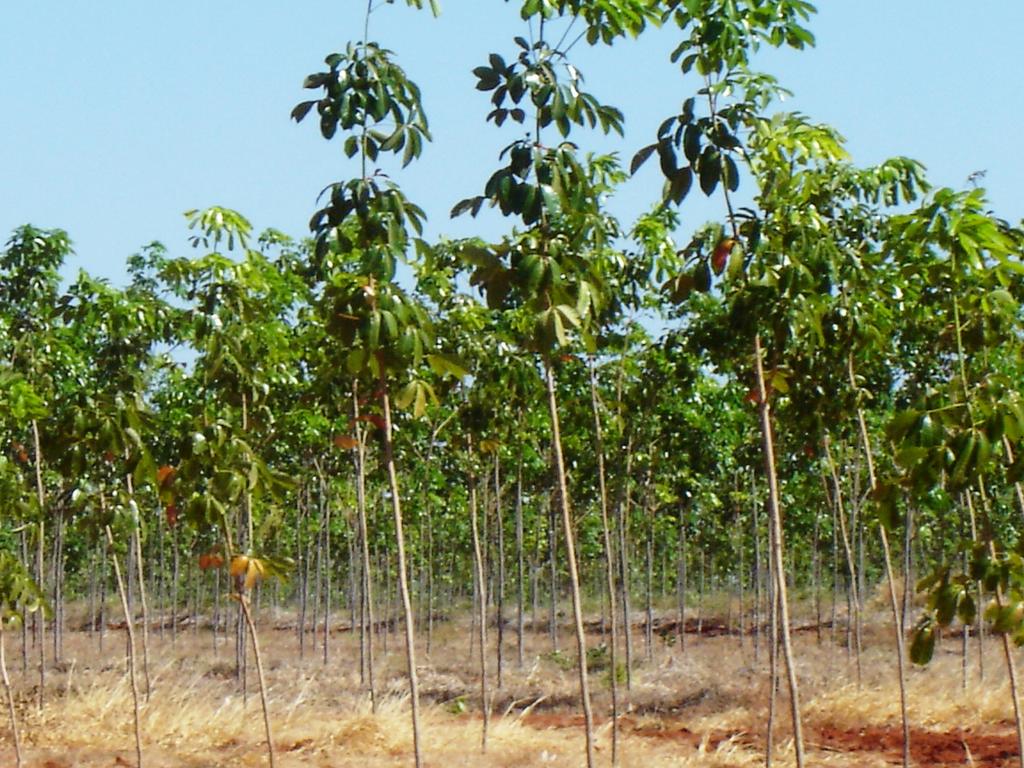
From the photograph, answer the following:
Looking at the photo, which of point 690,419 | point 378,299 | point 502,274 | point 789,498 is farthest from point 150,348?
point 789,498

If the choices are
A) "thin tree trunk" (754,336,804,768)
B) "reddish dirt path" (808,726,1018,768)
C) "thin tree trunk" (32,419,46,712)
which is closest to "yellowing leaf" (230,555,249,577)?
"thin tree trunk" (32,419,46,712)

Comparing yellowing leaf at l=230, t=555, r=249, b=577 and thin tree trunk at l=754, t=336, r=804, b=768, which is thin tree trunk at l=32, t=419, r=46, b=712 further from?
thin tree trunk at l=754, t=336, r=804, b=768

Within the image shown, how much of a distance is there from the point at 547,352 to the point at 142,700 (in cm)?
840

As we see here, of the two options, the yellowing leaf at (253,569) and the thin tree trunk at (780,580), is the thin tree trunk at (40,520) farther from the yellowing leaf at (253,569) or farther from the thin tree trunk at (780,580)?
the thin tree trunk at (780,580)

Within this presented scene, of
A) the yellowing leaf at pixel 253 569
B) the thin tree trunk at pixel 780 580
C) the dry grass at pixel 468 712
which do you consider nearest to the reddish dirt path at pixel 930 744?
the dry grass at pixel 468 712

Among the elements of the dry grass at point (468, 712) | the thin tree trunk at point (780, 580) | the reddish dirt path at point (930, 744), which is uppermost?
the thin tree trunk at point (780, 580)

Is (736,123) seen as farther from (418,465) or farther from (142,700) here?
(418,465)

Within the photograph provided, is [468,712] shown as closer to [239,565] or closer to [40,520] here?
[40,520]

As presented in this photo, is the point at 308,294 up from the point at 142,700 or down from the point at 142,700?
up

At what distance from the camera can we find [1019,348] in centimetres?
725

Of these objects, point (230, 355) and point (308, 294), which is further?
point (308, 294)

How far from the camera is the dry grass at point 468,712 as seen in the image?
37.7 ft

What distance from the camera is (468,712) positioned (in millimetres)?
16125

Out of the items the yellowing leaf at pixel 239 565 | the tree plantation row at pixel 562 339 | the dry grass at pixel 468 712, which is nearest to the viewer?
the tree plantation row at pixel 562 339
